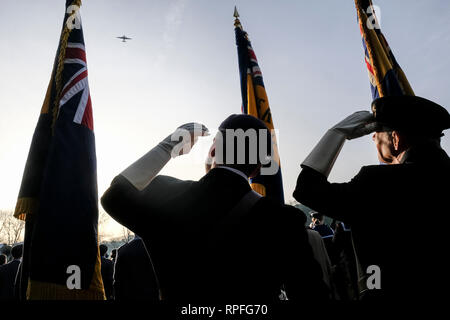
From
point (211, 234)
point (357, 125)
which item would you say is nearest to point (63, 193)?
point (211, 234)

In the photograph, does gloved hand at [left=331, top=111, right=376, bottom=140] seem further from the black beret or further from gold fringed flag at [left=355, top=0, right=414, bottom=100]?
gold fringed flag at [left=355, top=0, right=414, bottom=100]

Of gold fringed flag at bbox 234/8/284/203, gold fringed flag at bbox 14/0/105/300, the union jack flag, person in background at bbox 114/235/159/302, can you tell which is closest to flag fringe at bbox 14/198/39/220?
gold fringed flag at bbox 14/0/105/300

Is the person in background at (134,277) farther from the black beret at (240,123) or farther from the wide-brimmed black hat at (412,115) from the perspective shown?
the wide-brimmed black hat at (412,115)

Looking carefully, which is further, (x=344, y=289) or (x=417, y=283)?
(x=344, y=289)

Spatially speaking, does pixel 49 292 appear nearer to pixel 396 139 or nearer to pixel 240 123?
pixel 240 123

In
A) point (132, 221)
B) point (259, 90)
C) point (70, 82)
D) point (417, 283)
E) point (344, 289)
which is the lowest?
point (344, 289)

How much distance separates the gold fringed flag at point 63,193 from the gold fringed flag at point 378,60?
162 inches

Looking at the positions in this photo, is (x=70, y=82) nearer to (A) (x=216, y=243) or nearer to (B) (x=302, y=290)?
(A) (x=216, y=243)

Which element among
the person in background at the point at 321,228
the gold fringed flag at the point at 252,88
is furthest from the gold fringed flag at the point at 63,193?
the person in background at the point at 321,228

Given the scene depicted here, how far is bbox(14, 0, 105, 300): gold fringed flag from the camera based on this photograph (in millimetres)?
2541

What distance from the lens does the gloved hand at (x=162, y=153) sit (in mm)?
1224
